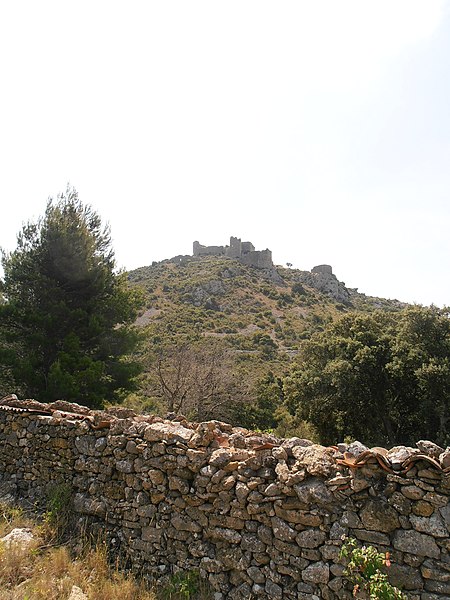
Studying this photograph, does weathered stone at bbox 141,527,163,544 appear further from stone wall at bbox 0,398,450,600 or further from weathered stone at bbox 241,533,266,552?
weathered stone at bbox 241,533,266,552

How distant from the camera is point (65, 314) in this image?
12562mm

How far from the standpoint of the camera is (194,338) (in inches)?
1299

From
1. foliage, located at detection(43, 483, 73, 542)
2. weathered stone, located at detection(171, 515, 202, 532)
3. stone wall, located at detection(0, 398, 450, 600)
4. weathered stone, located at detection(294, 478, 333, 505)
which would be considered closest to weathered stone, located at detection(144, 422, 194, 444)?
stone wall, located at detection(0, 398, 450, 600)

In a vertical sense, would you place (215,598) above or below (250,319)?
below

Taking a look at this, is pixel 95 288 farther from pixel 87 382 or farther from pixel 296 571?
pixel 296 571

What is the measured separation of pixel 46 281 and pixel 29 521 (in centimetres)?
934

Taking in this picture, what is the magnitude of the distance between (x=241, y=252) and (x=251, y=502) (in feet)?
232

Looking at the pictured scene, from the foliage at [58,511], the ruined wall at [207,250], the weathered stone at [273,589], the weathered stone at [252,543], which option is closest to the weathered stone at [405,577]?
the weathered stone at [273,589]

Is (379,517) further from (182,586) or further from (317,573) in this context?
(182,586)

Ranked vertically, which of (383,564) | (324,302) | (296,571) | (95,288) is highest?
(324,302)

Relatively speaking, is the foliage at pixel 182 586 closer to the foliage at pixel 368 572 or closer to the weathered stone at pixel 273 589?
the weathered stone at pixel 273 589

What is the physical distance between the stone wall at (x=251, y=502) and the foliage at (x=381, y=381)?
1231 cm

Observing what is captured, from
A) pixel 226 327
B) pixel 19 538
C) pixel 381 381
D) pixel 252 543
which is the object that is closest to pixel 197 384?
pixel 381 381

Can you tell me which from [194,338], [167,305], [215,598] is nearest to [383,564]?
[215,598]
